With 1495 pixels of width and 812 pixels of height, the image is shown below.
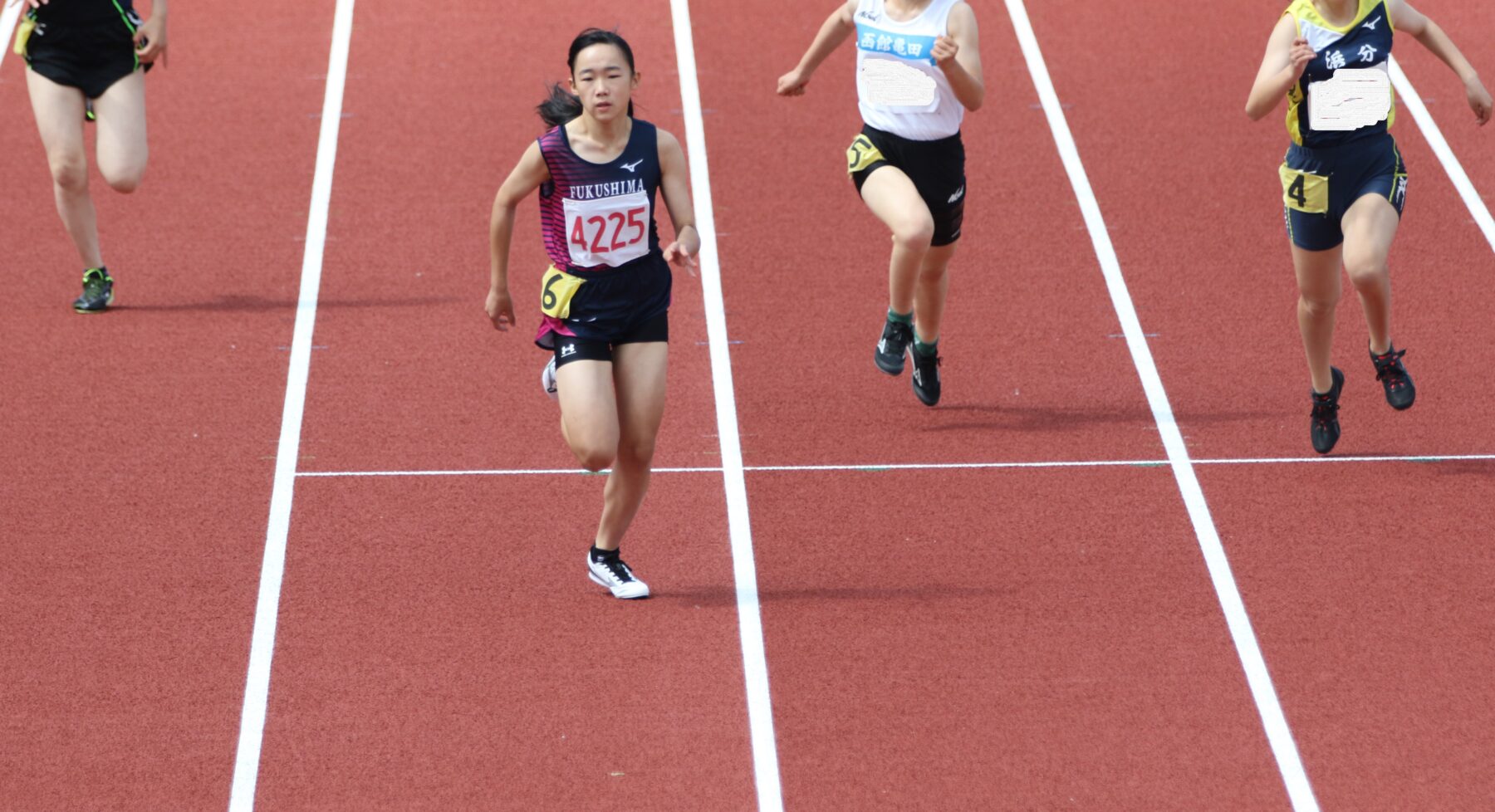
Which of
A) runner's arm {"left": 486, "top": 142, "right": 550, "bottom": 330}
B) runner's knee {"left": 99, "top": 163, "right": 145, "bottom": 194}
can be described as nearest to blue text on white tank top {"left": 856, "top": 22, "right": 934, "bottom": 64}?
runner's arm {"left": 486, "top": 142, "right": 550, "bottom": 330}

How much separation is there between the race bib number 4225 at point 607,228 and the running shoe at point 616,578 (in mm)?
982

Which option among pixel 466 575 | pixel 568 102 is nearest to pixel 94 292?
pixel 466 575

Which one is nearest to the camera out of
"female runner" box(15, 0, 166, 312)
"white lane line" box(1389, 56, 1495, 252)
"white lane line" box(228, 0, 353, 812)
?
"white lane line" box(228, 0, 353, 812)

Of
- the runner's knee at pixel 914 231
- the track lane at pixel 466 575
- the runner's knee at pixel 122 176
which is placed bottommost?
the track lane at pixel 466 575

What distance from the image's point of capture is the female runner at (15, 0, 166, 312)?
8211 mm

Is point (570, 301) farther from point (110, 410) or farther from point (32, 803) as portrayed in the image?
point (110, 410)

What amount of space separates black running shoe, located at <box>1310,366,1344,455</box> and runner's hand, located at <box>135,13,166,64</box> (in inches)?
189

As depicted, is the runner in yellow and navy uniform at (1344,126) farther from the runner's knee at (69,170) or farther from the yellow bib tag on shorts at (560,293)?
the runner's knee at (69,170)

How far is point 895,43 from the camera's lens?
7191 millimetres

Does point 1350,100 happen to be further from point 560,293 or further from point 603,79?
point 560,293

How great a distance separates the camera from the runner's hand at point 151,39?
8242mm

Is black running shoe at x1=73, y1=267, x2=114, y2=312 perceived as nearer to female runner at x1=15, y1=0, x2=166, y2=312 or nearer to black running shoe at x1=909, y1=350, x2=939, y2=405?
female runner at x1=15, y1=0, x2=166, y2=312

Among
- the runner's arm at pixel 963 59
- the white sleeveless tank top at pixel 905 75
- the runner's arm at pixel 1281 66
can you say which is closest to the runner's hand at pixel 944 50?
the runner's arm at pixel 963 59

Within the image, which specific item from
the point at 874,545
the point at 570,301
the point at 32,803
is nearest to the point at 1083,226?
the point at 874,545
